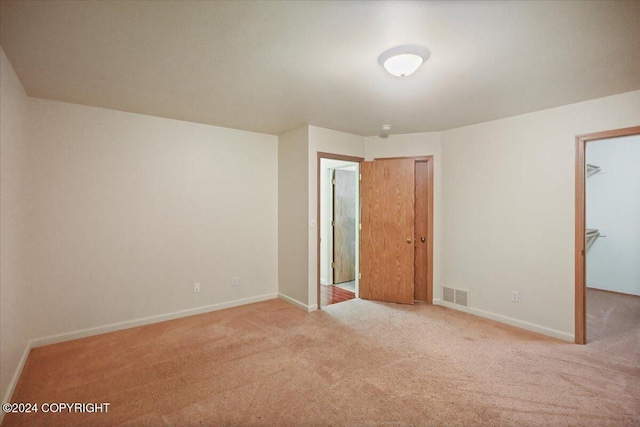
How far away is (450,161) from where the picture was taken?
165 inches

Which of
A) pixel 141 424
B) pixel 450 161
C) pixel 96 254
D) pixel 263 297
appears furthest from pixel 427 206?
pixel 96 254

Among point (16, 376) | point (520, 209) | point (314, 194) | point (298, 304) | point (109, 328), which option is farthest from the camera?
point (298, 304)

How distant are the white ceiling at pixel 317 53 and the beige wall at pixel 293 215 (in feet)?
3.13

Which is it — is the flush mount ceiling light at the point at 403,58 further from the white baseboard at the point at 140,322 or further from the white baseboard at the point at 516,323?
the white baseboard at the point at 140,322

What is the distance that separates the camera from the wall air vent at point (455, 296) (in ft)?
13.1

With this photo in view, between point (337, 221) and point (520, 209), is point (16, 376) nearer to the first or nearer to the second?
point (337, 221)


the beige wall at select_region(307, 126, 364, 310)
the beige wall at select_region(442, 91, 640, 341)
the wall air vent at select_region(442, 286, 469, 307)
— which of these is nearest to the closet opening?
the beige wall at select_region(307, 126, 364, 310)

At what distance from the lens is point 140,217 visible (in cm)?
354

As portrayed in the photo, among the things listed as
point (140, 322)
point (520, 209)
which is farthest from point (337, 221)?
point (140, 322)

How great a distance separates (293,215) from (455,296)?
263 cm

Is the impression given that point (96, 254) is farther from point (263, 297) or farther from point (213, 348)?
point (263, 297)

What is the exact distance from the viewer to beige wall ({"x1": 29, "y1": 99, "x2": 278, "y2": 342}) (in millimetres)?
3035

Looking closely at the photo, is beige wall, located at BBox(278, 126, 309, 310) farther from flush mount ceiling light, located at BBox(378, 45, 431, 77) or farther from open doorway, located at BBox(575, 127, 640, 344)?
open doorway, located at BBox(575, 127, 640, 344)

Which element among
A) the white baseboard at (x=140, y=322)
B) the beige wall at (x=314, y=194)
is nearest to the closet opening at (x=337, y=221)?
the beige wall at (x=314, y=194)
